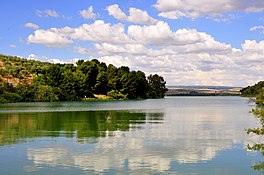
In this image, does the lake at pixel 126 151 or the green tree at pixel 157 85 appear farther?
the green tree at pixel 157 85

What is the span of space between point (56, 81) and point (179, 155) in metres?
82.4

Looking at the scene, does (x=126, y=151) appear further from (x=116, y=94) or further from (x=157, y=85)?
(x=157, y=85)

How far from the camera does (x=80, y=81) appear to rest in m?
106

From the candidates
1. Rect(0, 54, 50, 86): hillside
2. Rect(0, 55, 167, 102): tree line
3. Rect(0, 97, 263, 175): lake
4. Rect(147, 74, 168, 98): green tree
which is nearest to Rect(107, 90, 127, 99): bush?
Rect(0, 55, 167, 102): tree line

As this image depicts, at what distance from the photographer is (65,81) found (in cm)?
10062

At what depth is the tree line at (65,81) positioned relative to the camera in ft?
301

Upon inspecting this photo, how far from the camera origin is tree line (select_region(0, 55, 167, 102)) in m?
91.9

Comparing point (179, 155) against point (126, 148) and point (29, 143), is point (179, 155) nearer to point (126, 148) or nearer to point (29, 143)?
point (126, 148)

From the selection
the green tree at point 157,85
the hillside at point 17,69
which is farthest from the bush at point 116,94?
the green tree at point 157,85

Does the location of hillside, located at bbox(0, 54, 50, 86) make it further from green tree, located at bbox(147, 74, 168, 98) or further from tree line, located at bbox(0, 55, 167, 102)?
green tree, located at bbox(147, 74, 168, 98)

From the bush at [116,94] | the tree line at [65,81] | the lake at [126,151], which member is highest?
the tree line at [65,81]

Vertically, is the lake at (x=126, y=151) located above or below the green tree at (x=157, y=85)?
below

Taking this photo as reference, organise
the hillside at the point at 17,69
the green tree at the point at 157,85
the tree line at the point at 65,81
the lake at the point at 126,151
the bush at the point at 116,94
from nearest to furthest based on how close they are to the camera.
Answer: the lake at the point at 126,151 → the tree line at the point at 65,81 → the hillside at the point at 17,69 → the bush at the point at 116,94 → the green tree at the point at 157,85

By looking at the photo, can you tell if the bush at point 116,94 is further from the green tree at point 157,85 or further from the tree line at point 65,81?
the green tree at point 157,85
